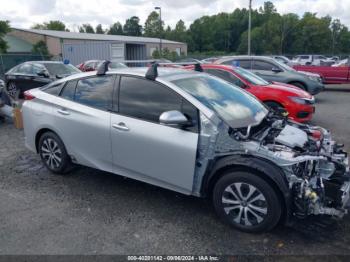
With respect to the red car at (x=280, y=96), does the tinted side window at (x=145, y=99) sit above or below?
above

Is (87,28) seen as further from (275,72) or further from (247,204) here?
(247,204)

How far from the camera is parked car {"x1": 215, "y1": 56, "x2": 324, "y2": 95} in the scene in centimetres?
1087

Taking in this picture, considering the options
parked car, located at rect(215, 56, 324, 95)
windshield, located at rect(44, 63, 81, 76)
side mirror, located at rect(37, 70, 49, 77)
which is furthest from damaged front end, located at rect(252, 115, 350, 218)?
side mirror, located at rect(37, 70, 49, 77)

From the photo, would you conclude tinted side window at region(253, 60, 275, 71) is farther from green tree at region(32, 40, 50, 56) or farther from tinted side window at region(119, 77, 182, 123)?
green tree at region(32, 40, 50, 56)

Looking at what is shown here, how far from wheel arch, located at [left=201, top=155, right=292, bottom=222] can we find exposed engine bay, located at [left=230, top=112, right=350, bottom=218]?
0.18 feet

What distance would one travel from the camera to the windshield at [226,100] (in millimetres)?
3586

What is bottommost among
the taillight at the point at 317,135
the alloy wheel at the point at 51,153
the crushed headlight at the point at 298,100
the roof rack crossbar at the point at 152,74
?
the alloy wheel at the point at 51,153

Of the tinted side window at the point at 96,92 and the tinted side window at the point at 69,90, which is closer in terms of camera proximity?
the tinted side window at the point at 96,92

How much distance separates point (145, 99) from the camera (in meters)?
3.79

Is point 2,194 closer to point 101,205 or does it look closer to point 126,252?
point 101,205

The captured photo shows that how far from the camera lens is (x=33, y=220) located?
3641mm

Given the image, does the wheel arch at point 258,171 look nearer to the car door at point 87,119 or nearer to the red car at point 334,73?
the car door at point 87,119

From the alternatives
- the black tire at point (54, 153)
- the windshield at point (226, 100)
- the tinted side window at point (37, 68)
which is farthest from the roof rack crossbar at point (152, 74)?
the tinted side window at point (37, 68)

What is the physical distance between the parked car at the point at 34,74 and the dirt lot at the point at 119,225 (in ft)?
25.3
